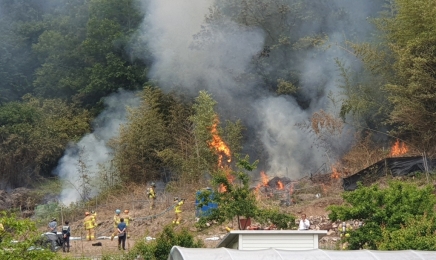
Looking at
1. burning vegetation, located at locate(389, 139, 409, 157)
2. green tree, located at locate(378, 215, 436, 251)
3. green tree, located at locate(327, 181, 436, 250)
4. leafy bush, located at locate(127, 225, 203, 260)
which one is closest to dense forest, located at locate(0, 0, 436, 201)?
burning vegetation, located at locate(389, 139, 409, 157)

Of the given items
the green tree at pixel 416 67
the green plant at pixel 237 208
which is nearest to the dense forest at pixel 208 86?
the green tree at pixel 416 67

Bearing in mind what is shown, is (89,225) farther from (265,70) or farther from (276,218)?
(265,70)

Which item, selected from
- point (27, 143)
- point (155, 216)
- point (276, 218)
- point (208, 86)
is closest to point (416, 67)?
point (155, 216)

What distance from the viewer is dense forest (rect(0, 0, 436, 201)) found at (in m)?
35.7

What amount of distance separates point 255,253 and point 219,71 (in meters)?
28.2

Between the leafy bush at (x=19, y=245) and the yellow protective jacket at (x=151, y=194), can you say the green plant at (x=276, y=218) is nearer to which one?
the leafy bush at (x=19, y=245)

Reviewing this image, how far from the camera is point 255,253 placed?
14.4m

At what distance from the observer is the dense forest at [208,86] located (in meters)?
35.7

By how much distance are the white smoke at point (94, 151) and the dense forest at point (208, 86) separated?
9cm

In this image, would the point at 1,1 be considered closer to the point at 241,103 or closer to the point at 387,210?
the point at 241,103

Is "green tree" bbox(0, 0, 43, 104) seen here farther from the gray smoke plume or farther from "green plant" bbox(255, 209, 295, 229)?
"green plant" bbox(255, 209, 295, 229)

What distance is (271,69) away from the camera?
42438mm

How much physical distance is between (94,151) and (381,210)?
2435cm

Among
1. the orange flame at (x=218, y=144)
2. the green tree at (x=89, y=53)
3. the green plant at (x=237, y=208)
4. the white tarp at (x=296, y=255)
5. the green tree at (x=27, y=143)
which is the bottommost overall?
the white tarp at (x=296, y=255)
